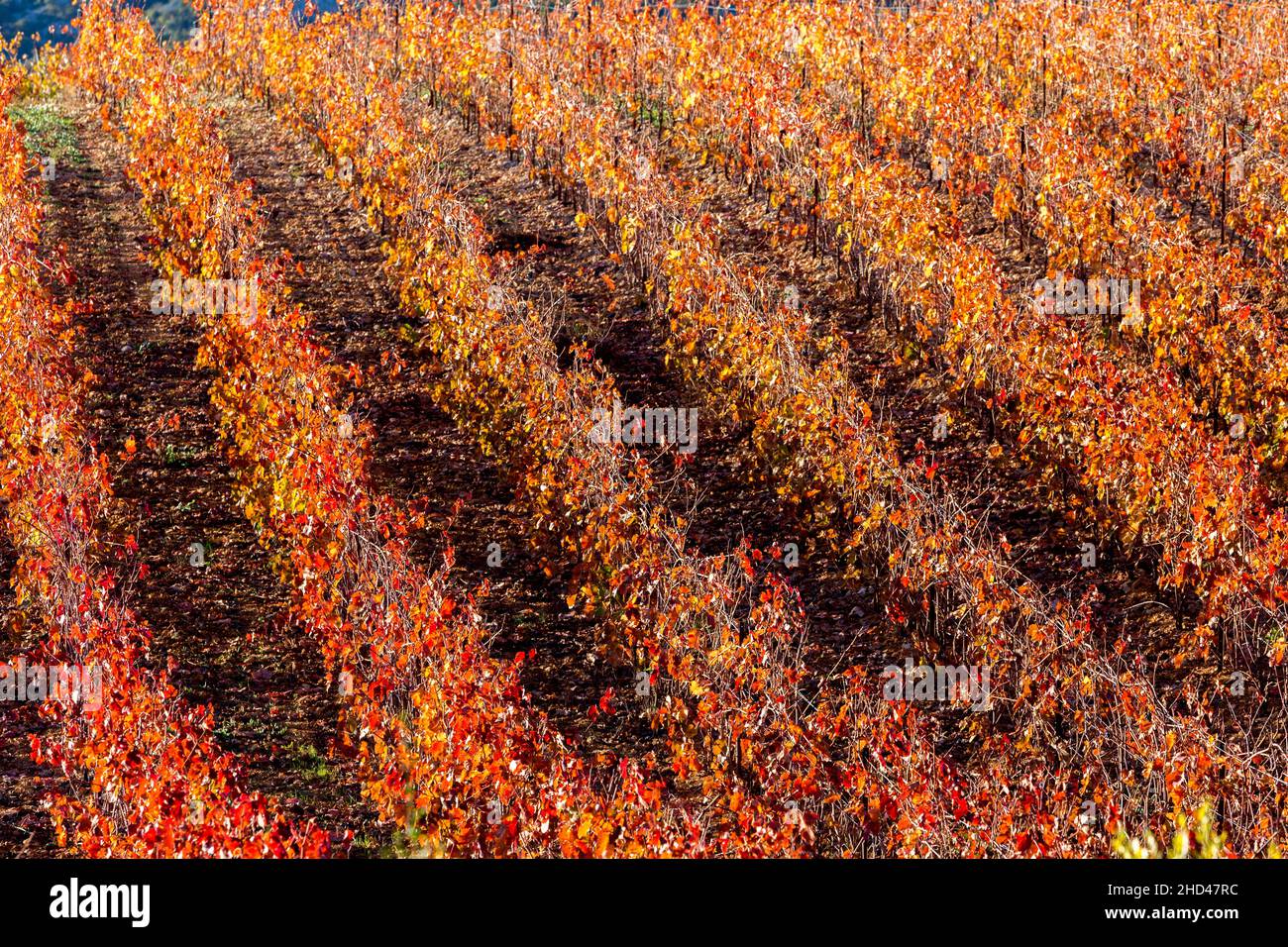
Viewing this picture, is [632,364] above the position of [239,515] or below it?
above

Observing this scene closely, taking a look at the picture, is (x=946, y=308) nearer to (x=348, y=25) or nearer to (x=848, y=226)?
(x=848, y=226)

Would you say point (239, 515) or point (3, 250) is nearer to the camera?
point (239, 515)

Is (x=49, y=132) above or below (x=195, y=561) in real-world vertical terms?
above

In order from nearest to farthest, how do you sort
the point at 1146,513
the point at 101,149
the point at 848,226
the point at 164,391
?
the point at 1146,513 → the point at 164,391 → the point at 848,226 → the point at 101,149

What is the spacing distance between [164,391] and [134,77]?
6.98 meters

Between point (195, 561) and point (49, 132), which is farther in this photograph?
point (49, 132)

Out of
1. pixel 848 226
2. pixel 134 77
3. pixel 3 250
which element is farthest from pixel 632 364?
pixel 134 77

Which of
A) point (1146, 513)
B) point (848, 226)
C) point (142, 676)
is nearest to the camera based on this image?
point (142, 676)

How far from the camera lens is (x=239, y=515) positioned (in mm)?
10195

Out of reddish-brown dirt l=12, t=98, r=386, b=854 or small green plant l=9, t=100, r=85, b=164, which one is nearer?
reddish-brown dirt l=12, t=98, r=386, b=854

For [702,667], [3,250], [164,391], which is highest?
[3,250]

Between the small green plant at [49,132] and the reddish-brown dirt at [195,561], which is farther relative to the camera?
the small green plant at [49,132]

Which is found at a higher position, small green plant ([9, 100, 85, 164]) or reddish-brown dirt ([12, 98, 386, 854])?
small green plant ([9, 100, 85, 164])

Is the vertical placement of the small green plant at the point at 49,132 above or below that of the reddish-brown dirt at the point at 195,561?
above
